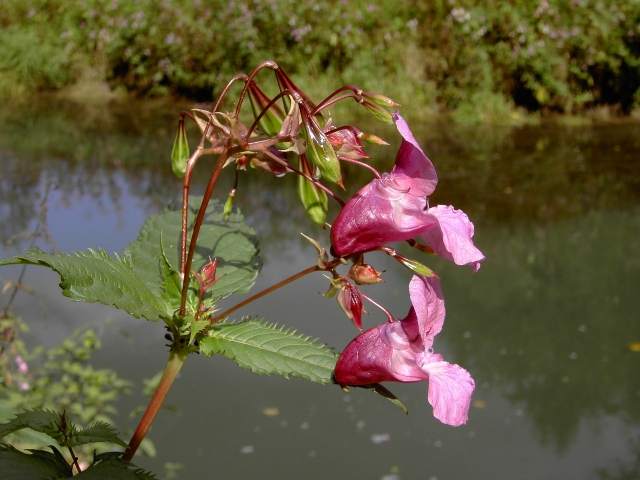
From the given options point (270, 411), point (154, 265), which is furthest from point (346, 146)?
point (270, 411)

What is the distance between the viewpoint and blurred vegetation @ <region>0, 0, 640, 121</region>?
6301mm

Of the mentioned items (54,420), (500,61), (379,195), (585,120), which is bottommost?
(585,120)

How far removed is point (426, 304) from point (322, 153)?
140mm

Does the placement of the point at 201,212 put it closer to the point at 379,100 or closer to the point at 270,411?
the point at 379,100

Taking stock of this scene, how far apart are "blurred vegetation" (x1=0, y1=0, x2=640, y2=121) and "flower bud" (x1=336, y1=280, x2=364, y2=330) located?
17.7ft

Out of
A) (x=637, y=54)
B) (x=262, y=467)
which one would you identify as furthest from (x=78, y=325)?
(x=637, y=54)

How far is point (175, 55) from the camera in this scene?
6.71m

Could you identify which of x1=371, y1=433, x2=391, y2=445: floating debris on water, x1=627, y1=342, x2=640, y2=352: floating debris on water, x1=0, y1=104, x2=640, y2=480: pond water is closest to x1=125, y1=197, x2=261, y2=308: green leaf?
x1=0, y1=104, x2=640, y2=480: pond water

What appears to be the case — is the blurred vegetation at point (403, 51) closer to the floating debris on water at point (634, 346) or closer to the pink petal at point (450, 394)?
the floating debris on water at point (634, 346)

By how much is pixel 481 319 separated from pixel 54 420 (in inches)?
108

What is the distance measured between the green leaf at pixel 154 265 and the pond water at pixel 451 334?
1115 millimetres

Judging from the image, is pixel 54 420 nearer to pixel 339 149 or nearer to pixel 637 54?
pixel 339 149

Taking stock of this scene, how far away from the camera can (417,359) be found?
2.20 feet

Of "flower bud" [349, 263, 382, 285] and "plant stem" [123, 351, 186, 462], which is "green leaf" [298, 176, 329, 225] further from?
"plant stem" [123, 351, 186, 462]
